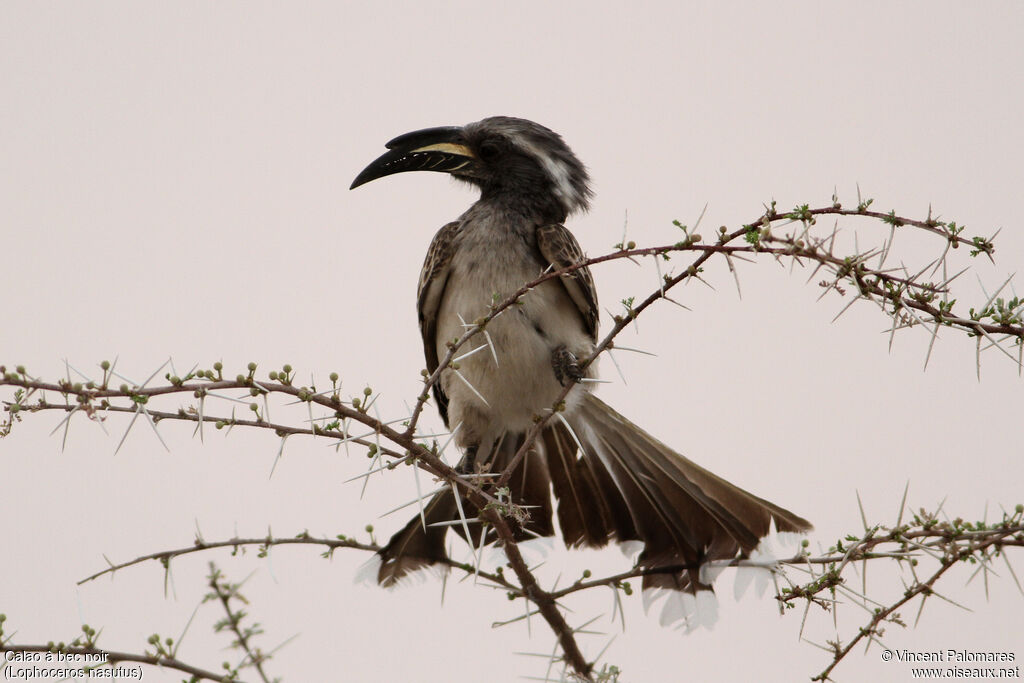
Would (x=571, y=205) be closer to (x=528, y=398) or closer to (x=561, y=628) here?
(x=528, y=398)

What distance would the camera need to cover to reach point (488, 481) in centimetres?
281

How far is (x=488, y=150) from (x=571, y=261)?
94 cm

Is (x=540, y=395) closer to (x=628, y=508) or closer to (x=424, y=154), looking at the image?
(x=628, y=508)

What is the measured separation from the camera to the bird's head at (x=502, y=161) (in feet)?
→ 14.8

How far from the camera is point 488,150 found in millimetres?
4695

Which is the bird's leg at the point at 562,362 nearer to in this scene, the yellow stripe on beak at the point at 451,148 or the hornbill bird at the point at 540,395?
the hornbill bird at the point at 540,395

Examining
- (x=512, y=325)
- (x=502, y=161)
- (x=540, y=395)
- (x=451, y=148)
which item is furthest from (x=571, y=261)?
(x=451, y=148)

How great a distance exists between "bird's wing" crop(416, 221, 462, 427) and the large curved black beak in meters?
0.38

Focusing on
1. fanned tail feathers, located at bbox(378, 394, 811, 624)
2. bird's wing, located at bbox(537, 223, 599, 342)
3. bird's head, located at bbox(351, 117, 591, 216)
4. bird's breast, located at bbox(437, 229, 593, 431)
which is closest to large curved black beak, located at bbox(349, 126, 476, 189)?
bird's head, located at bbox(351, 117, 591, 216)

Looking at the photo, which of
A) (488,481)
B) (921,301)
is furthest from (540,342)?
(921,301)

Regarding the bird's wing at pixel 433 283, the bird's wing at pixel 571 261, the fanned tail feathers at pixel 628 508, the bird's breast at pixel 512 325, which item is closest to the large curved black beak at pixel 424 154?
the bird's wing at pixel 433 283

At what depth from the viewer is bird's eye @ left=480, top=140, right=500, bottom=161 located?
4680 mm

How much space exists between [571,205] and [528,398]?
0.98 metres

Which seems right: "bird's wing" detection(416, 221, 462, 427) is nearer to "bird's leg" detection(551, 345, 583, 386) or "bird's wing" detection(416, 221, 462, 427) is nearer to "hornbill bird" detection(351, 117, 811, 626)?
"hornbill bird" detection(351, 117, 811, 626)
